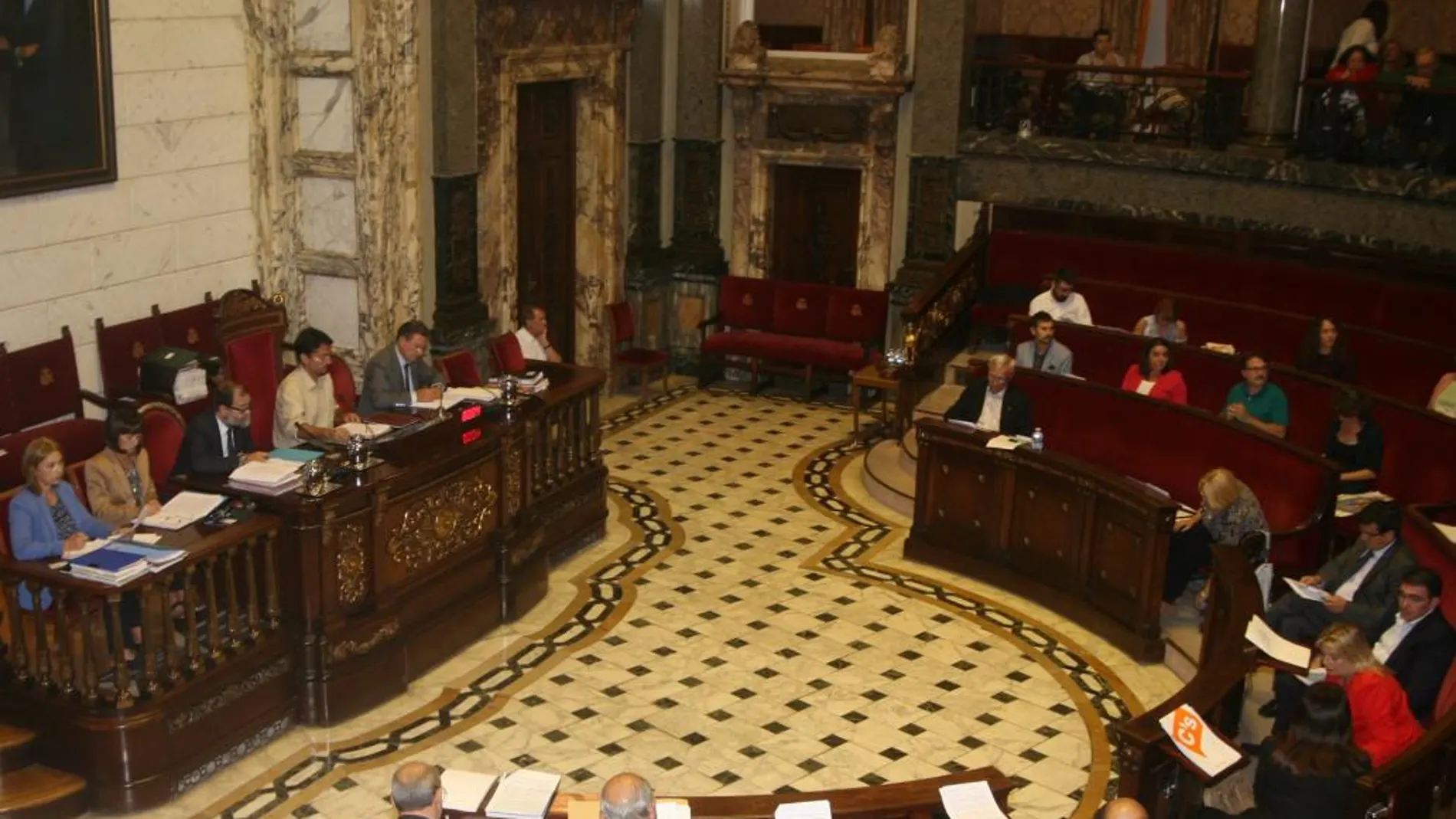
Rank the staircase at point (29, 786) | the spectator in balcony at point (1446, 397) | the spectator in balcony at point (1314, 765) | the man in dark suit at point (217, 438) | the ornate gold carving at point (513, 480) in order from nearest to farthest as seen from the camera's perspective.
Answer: the spectator in balcony at point (1314, 765) → the staircase at point (29, 786) → the man in dark suit at point (217, 438) → the ornate gold carving at point (513, 480) → the spectator in balcony at point (1446, 397)

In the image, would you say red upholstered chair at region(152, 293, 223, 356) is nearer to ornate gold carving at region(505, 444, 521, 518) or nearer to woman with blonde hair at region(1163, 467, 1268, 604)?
ornate gold carving at region(505, 444, 521, 518)

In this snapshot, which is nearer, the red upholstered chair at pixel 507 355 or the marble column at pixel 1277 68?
the red upholstered chair at pixel 507 355

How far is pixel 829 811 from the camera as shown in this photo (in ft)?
18.1

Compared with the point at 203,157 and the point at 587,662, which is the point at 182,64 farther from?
the point at 587,662

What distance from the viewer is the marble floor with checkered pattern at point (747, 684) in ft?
25.2

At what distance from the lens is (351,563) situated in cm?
805

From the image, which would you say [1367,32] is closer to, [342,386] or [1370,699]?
[1370,699]

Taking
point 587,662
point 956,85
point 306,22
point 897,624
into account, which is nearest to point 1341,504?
point 897,624

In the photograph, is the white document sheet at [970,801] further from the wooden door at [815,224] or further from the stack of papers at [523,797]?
the wooden door at [815,224]

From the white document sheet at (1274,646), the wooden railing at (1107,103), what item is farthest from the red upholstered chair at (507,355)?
the white document sheet at (1274,646)

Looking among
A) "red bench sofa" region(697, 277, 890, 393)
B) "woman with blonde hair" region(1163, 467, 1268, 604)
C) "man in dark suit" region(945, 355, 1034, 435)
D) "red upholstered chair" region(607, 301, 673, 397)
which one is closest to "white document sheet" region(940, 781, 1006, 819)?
"woman with blonde hair" region(1163, 467, 1268, 604)

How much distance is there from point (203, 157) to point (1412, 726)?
309 inches

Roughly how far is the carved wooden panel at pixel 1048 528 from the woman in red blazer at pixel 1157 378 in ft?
3.40

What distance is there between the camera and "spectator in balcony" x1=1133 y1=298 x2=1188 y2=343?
37.3 feet
